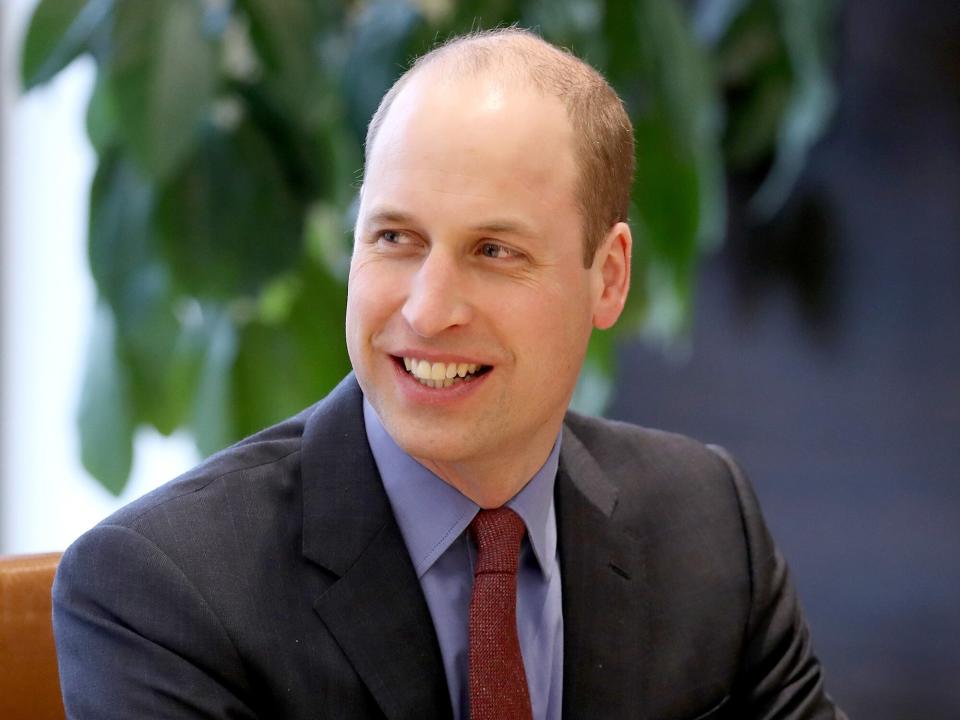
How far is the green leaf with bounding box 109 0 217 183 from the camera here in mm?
2584

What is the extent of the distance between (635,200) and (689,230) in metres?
0.13

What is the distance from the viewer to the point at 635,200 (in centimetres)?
A: 311

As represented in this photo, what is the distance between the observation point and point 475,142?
1.48 m

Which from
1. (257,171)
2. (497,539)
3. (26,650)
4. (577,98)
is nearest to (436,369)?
(497,539)

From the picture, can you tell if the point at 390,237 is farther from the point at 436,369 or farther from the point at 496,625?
the point at 496,625

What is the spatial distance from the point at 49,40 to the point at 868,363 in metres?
2.16

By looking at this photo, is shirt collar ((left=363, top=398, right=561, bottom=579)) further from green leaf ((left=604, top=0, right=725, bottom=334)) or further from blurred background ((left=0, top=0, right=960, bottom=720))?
green leaf ((left=604, top=0, right=725, bottom=334))

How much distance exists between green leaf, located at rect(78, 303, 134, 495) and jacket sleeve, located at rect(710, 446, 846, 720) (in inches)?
55.0

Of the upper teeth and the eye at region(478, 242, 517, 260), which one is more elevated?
the eye at region(478, 242, 517, 260)

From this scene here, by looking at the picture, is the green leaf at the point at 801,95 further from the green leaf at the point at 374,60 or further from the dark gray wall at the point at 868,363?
the green leaf at the point at 374,60

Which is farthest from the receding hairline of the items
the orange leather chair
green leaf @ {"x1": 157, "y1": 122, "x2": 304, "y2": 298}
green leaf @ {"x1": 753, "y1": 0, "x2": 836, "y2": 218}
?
green leaf @ {"x1": 753, "y1": 0, "x2": 836, "y2": 218}

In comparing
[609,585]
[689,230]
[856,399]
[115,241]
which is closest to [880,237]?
[856,399]

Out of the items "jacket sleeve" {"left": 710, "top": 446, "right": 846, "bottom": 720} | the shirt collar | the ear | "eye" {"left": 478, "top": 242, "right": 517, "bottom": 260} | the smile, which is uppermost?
"eye" {"left": 478, "top": 242, "right": 517, "bottom": 260}

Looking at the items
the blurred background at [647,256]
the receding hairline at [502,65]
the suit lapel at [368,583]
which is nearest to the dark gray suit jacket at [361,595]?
the suit lapel at [368,583]
